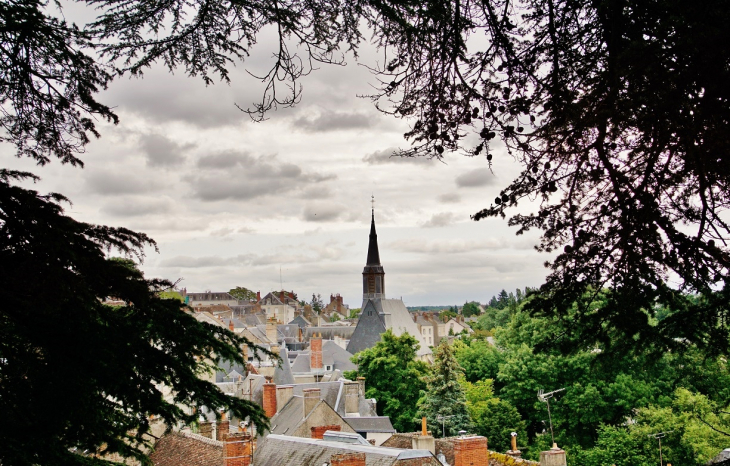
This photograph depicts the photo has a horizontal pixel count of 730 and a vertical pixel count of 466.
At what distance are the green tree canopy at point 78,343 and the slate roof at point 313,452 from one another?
9.59 metres

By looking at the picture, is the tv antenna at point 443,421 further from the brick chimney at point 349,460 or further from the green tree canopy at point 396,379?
the brick chimney at point 349,460

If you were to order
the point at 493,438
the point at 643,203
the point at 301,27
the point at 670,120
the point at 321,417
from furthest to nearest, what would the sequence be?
the point at 493,438 → the point at 321,417 → the point at 301,27 → the point at 643,203 → the point at 670,120

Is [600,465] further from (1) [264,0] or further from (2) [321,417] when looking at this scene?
(1) [264,0]

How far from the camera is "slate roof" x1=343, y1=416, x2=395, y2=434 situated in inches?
1260

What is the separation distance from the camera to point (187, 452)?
18.9 m

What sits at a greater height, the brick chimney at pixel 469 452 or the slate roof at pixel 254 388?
the slate roof at pixel 254 388

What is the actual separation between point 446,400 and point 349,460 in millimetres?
24259

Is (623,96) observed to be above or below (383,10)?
below

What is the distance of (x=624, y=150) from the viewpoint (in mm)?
5508

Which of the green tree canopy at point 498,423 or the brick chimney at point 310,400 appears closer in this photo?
the brick chimney at point 310,400

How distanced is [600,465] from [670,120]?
28779mm

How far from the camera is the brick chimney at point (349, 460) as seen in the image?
14270mm

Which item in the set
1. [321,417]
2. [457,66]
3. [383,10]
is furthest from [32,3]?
[321,417]

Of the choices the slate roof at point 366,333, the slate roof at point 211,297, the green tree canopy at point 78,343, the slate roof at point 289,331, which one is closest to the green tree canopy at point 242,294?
the slate roof at point 211,297
